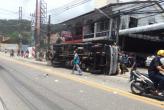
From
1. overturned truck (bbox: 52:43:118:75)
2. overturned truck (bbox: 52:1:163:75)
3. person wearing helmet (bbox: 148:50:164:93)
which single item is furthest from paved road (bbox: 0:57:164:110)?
overturned truck (bbox: 52:1:163:75)

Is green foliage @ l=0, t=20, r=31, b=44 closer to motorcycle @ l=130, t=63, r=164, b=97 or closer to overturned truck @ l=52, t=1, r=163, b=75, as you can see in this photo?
overturned truck @ l=52, t=1, r=163, b=75

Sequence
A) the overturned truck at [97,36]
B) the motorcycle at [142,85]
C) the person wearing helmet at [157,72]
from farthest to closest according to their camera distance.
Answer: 1. the overturned truck at [97,36]
2. the motorcycle at [142,85]
3. the person wearing helmet at [157,72]

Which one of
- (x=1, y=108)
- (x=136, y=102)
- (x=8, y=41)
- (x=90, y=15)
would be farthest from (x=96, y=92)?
(x=8, y=41)

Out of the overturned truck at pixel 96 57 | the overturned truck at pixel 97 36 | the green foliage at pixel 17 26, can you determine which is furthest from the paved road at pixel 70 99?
the green foliage at pixel 17 26

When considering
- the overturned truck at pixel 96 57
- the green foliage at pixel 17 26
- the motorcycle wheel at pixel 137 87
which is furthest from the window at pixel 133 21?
the green foliage at pixel 17 26

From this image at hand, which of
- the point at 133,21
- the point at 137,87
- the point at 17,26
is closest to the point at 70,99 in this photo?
the point at 137,87

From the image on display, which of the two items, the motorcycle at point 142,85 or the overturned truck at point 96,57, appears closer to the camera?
the motorcycle at point 142,85

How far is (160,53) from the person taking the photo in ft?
48.5

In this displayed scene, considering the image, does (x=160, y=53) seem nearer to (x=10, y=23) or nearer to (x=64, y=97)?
(x=64, y=97)

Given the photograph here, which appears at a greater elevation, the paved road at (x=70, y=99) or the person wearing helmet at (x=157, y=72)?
the person wearing helmet at (x=157, y=72)

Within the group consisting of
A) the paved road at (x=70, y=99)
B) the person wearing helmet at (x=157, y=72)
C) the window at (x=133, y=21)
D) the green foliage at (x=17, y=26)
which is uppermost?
the green foliage at (x=17, y=26)

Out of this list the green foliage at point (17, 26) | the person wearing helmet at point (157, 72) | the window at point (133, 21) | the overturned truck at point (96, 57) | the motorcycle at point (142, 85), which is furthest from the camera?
the green foliage at point (17, 26)

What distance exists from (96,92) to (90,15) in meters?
39.4

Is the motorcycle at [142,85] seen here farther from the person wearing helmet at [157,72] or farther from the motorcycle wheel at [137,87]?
the person wearing helmet at [157,72]
